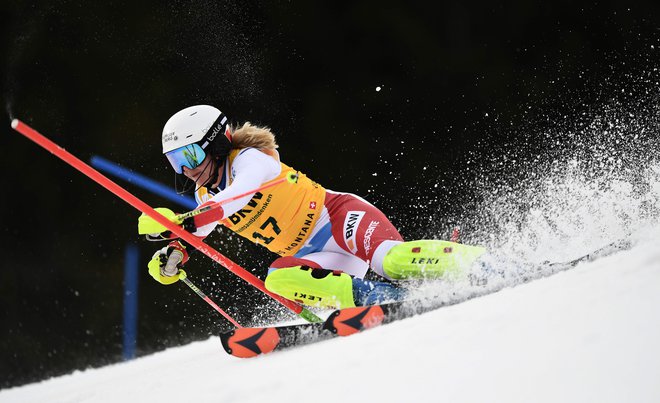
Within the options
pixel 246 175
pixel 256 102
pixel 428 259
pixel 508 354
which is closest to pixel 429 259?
pixel 428 259

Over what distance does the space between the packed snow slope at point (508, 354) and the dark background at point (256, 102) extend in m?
2.93

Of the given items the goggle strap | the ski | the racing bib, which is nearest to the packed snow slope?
the ski

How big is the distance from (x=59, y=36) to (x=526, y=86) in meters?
4.53

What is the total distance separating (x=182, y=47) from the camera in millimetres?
6594

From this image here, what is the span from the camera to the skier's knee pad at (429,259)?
3.20m

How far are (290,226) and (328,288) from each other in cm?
45

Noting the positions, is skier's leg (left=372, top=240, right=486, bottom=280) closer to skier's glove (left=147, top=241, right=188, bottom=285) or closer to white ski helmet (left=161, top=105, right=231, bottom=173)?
white ski helmet (left=161, top=105, right=231, bottom=173)

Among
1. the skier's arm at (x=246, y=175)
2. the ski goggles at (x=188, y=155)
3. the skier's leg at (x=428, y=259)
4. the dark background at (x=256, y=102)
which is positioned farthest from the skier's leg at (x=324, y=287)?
the dark background at (x=256, y=102)

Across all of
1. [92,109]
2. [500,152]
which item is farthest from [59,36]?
[500,152]

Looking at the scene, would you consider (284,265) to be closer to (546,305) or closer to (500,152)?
(546,305)

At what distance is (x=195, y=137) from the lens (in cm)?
353

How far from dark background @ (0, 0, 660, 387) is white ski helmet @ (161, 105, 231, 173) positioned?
2437 mm

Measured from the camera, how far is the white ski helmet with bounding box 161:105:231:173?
3.53m

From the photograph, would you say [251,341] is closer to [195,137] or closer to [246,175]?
[246,175]
